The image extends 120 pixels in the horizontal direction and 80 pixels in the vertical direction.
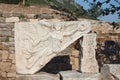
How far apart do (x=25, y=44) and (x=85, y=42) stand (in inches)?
46.2

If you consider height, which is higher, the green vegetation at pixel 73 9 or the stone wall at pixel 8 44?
the green vegetation at pixel 73 9

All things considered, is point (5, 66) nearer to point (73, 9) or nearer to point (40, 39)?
point (40, 39)

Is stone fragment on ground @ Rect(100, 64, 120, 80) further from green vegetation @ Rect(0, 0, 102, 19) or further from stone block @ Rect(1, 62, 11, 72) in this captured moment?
stone block @ Rect(1, 62, 11, 72)

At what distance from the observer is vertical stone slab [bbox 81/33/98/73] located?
781 centimetres

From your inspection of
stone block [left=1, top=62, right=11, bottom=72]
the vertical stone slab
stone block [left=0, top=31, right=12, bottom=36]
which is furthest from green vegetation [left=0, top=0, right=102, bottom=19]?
stone block [left=1, top=62, right=11, bottom=72]

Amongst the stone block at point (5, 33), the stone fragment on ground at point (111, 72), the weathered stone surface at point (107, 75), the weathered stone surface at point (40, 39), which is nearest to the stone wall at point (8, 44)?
the stone block at point (5, 33)

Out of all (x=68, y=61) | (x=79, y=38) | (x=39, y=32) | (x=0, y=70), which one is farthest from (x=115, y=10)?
(x=0, y=70)

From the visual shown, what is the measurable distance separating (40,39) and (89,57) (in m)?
1.02

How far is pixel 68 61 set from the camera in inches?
427

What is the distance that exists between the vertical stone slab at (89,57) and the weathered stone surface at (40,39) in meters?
0.24

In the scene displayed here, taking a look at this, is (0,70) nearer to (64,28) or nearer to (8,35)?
(8,35)

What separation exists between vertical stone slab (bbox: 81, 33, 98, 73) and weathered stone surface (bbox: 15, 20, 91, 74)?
0.24 metres

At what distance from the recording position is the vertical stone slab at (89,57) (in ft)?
25.6

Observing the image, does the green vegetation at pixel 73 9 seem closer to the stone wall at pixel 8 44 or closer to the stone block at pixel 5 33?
the stone wall at pixel 8 44
